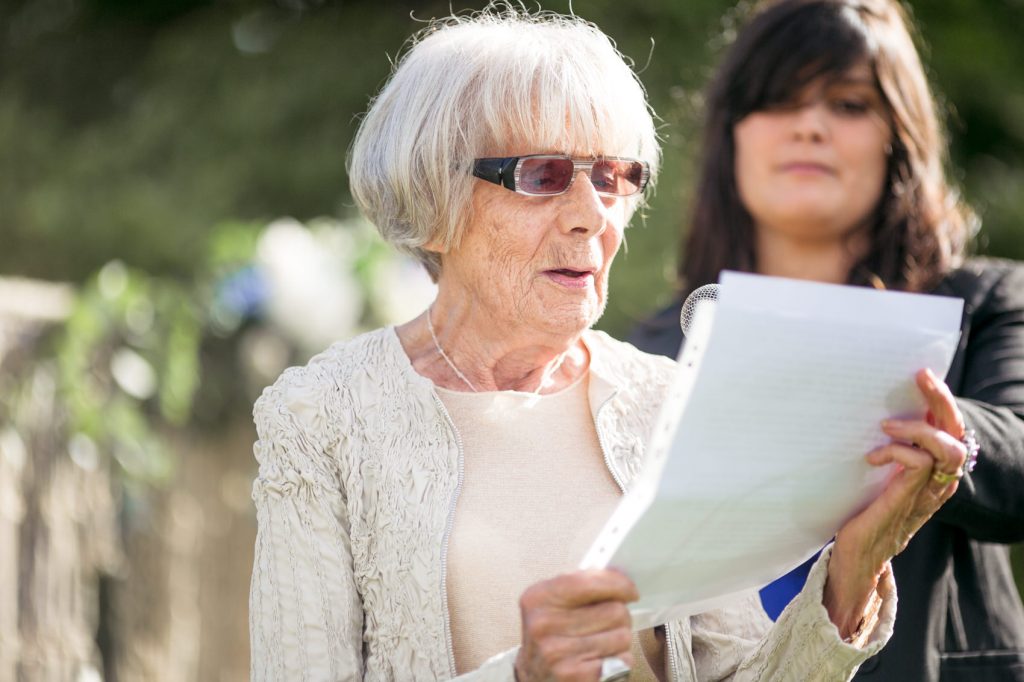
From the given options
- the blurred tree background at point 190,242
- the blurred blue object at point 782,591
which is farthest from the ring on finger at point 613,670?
the blurred tree background at point 190,242

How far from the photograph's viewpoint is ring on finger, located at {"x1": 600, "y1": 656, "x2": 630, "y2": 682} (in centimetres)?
154

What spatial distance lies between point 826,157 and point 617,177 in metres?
0.82

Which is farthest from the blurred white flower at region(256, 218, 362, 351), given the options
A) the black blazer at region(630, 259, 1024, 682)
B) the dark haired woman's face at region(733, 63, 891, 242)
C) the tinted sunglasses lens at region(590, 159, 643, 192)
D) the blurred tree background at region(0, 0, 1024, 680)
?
the tinted sunglasses lens at region(590, 159, 643, 192)

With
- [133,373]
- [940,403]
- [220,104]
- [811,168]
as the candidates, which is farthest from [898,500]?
[220,104]

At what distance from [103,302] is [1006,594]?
279 cm

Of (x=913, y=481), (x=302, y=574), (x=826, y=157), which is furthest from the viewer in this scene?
(x=826, y=157)

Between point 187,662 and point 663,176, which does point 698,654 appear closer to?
point 187,662

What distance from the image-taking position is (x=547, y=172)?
1990mm

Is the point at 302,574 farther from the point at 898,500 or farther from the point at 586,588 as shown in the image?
the point at 898,500

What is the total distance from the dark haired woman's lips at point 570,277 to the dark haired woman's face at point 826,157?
0.84m

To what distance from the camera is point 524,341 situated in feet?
6.88

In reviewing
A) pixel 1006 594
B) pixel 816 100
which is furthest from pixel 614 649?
pixel 816 100

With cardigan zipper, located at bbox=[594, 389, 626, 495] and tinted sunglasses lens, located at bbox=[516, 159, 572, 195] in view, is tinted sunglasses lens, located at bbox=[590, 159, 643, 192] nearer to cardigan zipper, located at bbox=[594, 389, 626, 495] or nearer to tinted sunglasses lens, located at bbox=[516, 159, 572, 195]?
tinted sunglasses lens, located at bbox=[516, 159, 572, 195]

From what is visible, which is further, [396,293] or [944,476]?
[396,293]
